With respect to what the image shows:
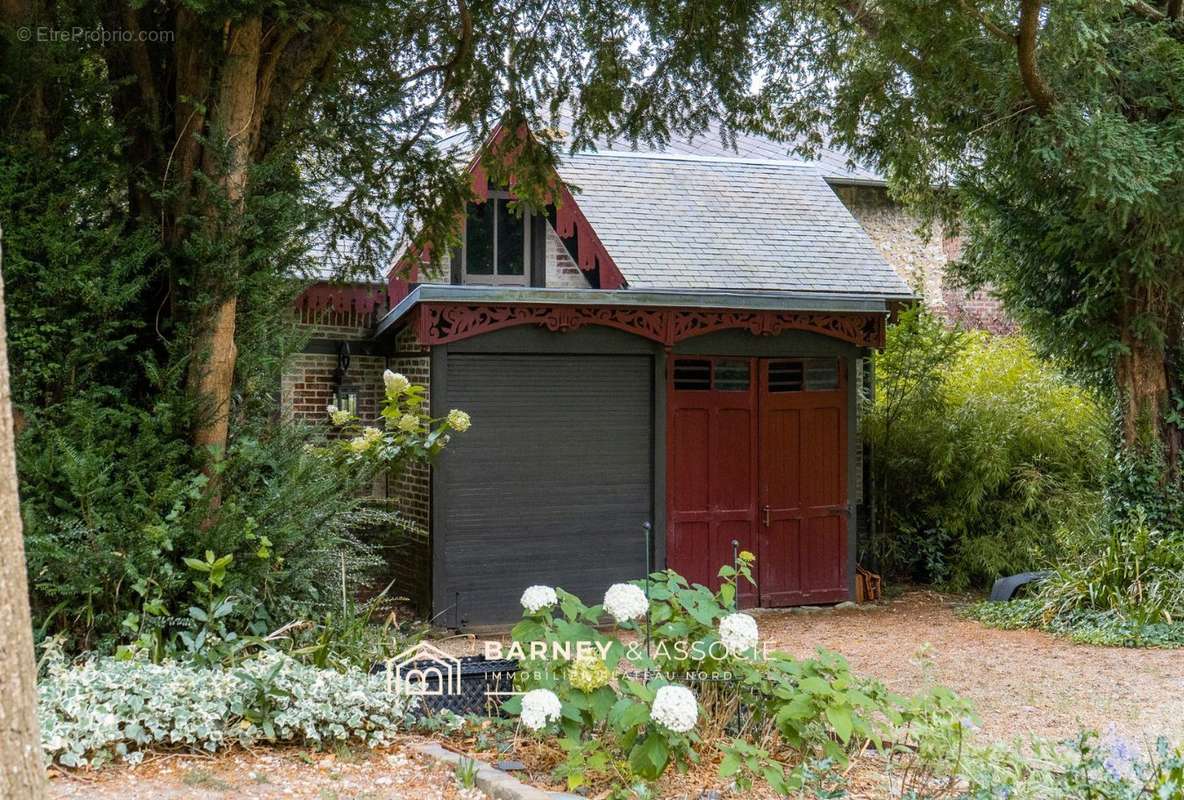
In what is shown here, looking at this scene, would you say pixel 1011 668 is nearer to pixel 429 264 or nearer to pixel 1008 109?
pixel 1008 109

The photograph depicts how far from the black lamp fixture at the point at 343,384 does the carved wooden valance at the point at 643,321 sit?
1855mm

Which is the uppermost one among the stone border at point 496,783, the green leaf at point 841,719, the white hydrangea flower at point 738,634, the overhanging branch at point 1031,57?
the overhanging branch at point 1031,57

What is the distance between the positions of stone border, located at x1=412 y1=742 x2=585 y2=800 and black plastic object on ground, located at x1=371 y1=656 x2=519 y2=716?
0.52 metres

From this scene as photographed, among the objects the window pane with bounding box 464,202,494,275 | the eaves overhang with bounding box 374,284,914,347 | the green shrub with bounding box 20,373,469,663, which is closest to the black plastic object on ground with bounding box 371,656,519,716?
the green shrub with bounding box 20,373,469,663

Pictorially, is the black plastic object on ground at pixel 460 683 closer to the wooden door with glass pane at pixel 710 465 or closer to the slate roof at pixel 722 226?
the wooden door with glass pane at pixel 710 465

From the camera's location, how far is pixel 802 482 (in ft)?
40.5

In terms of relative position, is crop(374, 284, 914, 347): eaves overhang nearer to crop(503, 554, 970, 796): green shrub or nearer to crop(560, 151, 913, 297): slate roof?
crop(560, 151, 913, 297): slate roof

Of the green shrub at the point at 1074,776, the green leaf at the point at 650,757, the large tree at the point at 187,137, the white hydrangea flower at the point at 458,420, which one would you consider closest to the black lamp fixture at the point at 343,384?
the white hydrangea flower at the point at 458,420

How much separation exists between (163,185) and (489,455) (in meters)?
5.13

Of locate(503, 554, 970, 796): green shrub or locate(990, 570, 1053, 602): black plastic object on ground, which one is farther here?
locate(990, 570, 1053, 602): black plastic object on ground

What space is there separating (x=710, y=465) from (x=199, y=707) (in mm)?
7695

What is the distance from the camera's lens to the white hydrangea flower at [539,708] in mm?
4418

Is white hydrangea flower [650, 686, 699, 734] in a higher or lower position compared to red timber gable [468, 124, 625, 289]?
lower

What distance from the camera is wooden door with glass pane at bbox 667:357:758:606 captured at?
38.4 ft
